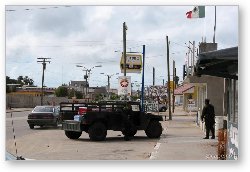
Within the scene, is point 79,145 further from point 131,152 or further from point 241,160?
point 241,160

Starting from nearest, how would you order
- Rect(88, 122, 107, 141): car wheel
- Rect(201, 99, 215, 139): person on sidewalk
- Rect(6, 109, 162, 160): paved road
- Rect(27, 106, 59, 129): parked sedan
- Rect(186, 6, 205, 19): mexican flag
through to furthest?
Rect(186, 6, 205, 19): mexican flag, Rect(6, 109, 162, 160): paved road, Rect(201, 99, 215, 139): person on sidewalk, Rect(88, 122, 107, 141): car wheel, Rect(27, 106, 59, 129): parked sedan

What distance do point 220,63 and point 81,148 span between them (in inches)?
248

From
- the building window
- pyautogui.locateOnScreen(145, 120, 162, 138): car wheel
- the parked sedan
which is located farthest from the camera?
the parked sedan

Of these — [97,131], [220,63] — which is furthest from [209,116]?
[220,63]

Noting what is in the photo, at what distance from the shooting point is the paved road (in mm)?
14398

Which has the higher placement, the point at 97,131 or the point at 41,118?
the point at 41,118

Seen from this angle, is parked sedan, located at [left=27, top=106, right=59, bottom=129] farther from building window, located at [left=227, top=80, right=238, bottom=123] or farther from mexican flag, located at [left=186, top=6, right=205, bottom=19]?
mexican flag, located at [left=186, top=6, right=205, bottom=19]

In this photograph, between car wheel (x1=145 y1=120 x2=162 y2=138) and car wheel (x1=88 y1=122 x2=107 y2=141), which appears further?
car wheel (x1=145 y1=120 x2=162 y2=138)


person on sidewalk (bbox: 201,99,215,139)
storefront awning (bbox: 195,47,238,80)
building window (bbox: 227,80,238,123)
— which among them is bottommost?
person on sidewalk (bbox: 201,99,215,139)

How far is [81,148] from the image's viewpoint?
16.4 metres

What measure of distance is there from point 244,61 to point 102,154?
5756 millimetres

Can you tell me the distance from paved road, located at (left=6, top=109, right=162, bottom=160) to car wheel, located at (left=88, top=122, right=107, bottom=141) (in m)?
0.26

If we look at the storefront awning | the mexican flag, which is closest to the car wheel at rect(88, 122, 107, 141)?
the mexican flag

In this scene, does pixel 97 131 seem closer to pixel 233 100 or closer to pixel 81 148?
pixel 81 148
